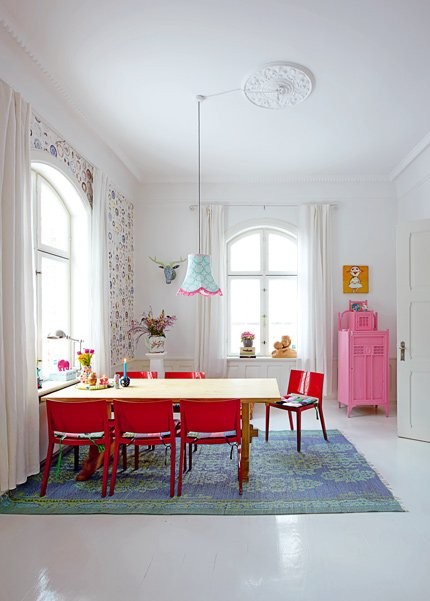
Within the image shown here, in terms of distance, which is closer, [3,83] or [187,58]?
[3,83]

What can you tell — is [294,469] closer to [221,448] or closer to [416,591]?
[221,448]

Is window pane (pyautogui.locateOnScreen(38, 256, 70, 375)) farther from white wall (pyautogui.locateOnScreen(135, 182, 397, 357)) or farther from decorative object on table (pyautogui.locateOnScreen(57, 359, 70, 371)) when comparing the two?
white wall (pyautogui.locateOnScreen(135, 182, 397, 357))

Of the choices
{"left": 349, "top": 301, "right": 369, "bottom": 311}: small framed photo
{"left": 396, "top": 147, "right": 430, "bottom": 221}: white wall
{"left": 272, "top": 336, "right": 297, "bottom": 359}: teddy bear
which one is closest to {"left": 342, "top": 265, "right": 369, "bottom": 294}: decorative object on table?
{"left": 349, "top": 301, "right": 369, "bottom": 311}: small framed photo

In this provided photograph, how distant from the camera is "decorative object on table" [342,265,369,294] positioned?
21.6 feet

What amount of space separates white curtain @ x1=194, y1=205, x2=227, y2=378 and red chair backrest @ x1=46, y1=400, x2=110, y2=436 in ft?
10.5

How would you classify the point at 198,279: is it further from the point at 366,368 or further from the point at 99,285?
the point at 366,368

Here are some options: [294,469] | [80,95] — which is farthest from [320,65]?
[294,469]

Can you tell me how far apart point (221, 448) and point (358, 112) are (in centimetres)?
365

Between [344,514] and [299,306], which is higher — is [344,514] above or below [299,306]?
below

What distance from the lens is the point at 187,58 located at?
349 cm

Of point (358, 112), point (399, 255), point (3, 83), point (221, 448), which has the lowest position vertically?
point (221, 448)

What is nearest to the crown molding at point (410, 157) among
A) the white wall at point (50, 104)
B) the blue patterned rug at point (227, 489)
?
the blue patterned rug at point (227, 489)

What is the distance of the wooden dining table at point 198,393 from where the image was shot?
352cm

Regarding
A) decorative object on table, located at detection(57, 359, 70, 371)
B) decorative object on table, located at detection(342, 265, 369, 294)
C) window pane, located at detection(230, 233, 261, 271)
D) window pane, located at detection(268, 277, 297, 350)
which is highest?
window pane, located at detection(230, 233, 261, 271)
